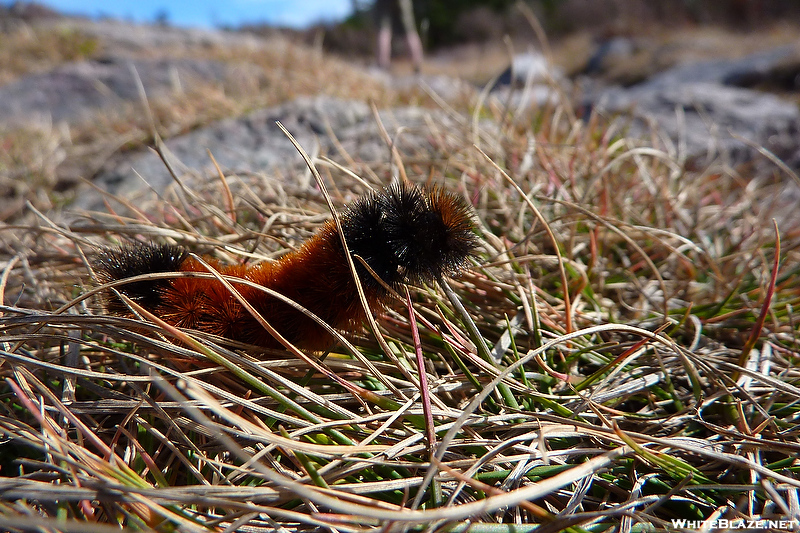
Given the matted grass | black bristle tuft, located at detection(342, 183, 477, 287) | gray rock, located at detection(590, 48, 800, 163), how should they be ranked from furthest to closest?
1. gray rock, located at detection(590, 48, 800, 163)
2. black bristle tuft, located at detection(342, 183, 477, 287)
3. the matted grass

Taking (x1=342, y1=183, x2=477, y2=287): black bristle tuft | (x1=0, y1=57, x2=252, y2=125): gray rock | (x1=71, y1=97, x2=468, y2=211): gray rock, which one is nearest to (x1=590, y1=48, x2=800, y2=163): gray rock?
(x1=71, y1=97, x2=468, y2=211): gray rock

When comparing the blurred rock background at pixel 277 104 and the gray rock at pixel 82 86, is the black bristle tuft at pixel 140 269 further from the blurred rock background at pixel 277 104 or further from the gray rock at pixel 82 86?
the gray rock at pixel 82 86

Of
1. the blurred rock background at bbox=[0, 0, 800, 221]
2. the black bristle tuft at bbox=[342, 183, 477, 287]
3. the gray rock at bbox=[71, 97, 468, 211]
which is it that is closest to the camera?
the black bristle tuft at bbox=[342, 183, 477, 287]

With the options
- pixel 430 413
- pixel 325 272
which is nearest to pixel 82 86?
pixel 325 272

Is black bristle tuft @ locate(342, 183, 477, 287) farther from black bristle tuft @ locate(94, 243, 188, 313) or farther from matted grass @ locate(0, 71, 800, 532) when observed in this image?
black bristle tuft @ locate(94, 243, 188, 313)

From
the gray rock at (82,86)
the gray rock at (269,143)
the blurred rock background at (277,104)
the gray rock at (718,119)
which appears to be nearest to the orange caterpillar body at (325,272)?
the blurred rock background at (277,104)

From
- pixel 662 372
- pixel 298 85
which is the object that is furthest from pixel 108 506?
pixel 298 85
